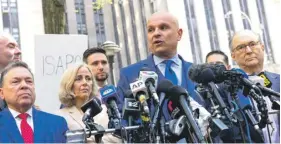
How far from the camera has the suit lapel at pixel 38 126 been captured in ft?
8.21

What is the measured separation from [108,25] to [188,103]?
140 ft

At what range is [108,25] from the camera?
44250 millimetres

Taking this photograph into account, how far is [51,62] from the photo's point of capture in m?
4.39

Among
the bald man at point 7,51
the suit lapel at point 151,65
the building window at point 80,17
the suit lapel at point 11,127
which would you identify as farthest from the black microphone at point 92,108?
the building window at point 80,17

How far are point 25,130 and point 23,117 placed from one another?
0.39 ft

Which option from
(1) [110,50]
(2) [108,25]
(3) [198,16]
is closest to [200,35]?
(3) [198,16]

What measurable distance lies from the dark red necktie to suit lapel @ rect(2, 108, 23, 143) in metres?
0.03

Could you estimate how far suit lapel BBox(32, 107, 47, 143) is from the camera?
250cm

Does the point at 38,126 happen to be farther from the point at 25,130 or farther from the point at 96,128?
the point at 96,128

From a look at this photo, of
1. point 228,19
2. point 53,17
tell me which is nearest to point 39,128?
point 53,17

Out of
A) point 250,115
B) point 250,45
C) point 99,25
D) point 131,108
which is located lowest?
point 250,115

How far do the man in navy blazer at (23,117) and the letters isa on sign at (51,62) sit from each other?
1560mm

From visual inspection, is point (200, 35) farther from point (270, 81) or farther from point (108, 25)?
point (270, 81)

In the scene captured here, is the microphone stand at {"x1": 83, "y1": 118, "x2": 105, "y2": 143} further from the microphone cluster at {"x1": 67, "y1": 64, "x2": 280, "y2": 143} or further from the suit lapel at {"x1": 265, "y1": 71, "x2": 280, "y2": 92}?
the suit lapel at {"x1": 265, "y1": 71, "x2": 280, "y2": 92}
